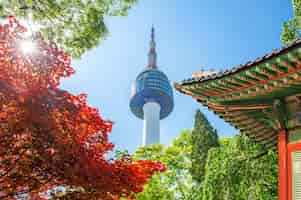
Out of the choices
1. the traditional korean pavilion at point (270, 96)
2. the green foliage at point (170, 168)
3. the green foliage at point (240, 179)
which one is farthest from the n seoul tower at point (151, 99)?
the traditional korean pavilion at point (270, 96)

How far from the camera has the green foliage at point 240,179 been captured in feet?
33.5

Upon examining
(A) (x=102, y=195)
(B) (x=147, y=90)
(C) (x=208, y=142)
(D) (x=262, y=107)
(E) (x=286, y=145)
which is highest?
(B) (x=147, y=90)

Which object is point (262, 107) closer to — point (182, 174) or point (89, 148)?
point (89, 148)

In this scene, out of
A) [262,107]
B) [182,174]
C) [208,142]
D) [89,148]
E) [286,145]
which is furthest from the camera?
[182,174]

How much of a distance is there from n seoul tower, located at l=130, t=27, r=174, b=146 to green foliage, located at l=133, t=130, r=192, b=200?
77.5 meters

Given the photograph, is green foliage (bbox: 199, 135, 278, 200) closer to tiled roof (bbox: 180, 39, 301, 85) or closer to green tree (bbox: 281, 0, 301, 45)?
tiled roof (bbox: 180, 39, 301, 85)

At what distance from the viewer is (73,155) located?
31.2 ft

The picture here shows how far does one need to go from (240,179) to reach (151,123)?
10864 cm

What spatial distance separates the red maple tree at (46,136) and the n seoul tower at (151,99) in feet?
333

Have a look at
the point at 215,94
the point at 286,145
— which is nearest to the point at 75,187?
the point at 215,94

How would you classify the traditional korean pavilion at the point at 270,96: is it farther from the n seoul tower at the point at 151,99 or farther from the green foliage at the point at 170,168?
the n seoul tower at the point at 151,99

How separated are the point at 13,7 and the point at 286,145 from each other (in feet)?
27.1

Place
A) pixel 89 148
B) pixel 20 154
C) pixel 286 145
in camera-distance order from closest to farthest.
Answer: pixel 286 145, pixel 20 154, pixel 89 148

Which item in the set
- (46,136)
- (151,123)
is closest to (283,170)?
(46,136)
